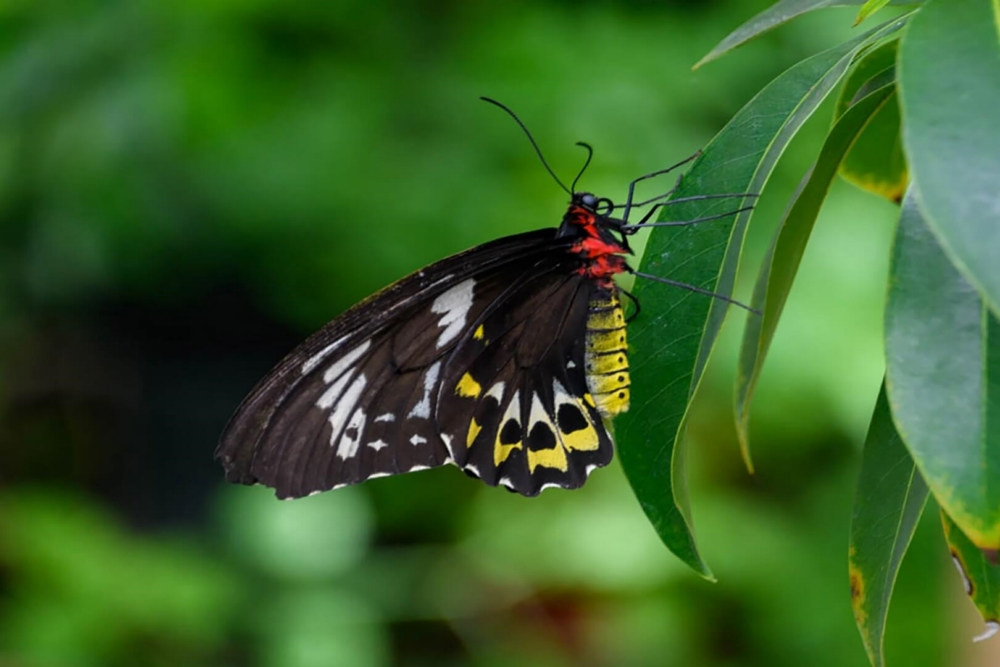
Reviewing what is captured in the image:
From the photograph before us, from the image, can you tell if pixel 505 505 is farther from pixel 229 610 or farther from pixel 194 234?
pixel 194 234

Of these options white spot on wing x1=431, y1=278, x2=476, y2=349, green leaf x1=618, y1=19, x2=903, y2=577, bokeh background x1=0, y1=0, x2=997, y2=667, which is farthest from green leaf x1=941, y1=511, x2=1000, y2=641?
bokeh background x1=0, y1=0, x2=997, y2=667

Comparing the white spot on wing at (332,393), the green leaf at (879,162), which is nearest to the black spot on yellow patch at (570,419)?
the white spot on wing at (332,393)

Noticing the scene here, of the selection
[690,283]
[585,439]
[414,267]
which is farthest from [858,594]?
[414,267]

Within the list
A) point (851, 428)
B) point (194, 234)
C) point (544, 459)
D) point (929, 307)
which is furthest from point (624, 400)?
point (194, 234)

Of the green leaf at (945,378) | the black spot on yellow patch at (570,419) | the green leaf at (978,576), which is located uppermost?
the black spot on yellow patch at (570,419)

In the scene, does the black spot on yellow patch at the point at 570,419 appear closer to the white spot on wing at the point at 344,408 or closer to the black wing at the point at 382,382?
the black wing at the point at 382,382

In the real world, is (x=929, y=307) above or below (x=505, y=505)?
below

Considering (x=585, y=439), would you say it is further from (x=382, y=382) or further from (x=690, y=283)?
(x=690, y=283)
